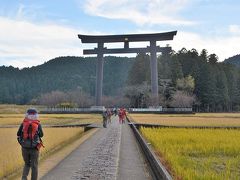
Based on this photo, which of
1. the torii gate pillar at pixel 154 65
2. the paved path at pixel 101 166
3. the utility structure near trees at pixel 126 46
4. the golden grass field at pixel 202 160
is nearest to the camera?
the golden grass field at pixel 202 160

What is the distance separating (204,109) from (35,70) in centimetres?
10863

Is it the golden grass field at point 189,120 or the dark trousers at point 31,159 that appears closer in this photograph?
the dark trousers at point 31,159

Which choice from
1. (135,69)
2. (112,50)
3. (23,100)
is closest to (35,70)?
(23,100)

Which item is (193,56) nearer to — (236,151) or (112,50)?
(112,50)

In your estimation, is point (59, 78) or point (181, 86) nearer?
point (181, 86)

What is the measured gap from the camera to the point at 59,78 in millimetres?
177125

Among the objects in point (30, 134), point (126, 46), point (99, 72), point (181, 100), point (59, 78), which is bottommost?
point (30, 134)

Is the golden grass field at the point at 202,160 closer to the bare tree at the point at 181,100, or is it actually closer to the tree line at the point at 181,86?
the tree line at the point at 181,86

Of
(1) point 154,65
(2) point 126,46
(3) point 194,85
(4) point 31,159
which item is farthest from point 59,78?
(4) point 31,159

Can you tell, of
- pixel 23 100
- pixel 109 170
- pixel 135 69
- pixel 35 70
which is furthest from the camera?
pixel 35 70

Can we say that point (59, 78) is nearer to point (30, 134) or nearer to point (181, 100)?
point (181, 100)

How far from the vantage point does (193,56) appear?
346ft

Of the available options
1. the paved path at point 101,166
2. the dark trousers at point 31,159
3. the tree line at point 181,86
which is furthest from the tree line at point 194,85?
the dark trousers at point 31,159

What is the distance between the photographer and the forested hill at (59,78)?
16225cm
